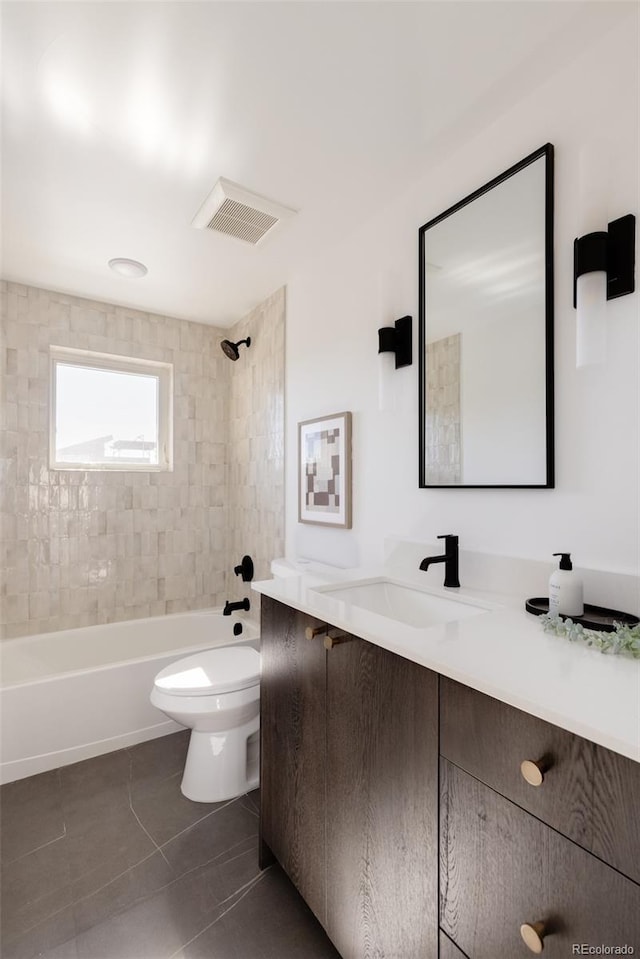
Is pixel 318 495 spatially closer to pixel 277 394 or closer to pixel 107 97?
pixel 277 394

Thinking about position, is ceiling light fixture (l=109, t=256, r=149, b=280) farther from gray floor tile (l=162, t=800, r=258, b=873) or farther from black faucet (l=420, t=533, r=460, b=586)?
gray floor tile (l=162, t=800, r=258, b=873)

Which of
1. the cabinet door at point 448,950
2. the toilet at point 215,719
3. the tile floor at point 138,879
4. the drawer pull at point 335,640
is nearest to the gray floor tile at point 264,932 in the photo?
the tile floor at point 138,879

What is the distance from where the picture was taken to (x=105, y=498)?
282 centimetres

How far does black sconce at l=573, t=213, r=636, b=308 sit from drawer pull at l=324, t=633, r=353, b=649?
1057 millimetres

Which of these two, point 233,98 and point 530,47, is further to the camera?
point 233,98

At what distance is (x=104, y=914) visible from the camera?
4.37ft

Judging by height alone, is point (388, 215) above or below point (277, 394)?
above

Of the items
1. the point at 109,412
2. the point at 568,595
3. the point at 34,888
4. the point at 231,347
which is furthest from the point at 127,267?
the point at 34,888

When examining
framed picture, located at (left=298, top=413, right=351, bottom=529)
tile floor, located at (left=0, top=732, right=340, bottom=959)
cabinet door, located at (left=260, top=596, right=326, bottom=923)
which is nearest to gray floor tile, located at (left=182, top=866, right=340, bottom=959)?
tile floor, located at (left=0, top=732, right=340, bottom=959)

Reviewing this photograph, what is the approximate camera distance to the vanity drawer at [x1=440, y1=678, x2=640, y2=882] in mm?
572

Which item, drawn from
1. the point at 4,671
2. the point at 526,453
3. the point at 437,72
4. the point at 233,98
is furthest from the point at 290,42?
the point at 4,671

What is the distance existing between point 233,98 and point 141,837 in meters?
2.50

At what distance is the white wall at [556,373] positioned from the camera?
109 centimetres

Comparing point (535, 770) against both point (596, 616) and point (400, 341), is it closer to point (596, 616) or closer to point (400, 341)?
point (596, 616)
